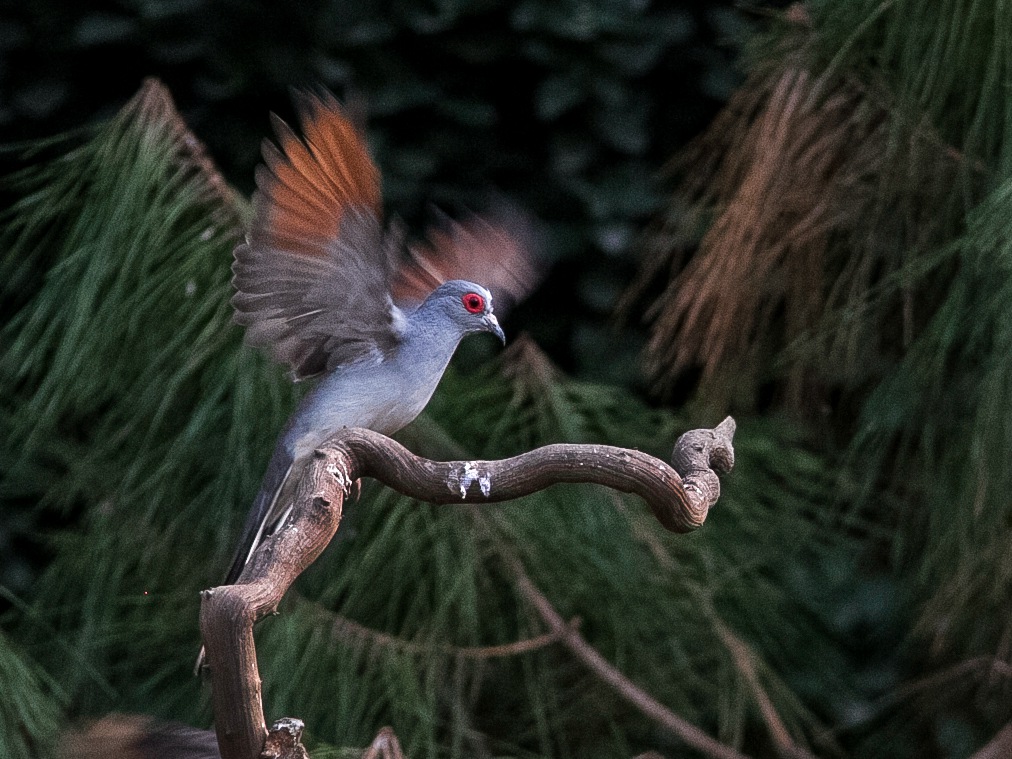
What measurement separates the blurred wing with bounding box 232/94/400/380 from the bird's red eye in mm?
52

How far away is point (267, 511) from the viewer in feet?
3.09

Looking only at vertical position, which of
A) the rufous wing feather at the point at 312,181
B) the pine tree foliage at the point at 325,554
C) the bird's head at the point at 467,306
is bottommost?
the pine tree foliage at the point at 325,554

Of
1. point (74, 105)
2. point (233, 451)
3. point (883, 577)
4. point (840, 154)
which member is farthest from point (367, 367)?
point (883, 577)

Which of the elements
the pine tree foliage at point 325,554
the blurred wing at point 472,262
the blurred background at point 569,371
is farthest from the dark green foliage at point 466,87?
the blurred wing at point 472,262

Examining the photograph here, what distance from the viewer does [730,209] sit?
4.12 ft

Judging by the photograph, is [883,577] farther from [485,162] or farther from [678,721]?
[485,162]

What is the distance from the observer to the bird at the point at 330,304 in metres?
0.81

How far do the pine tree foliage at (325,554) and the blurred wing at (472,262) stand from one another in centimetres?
14

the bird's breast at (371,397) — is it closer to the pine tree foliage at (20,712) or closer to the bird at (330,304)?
the bird at (330,304)

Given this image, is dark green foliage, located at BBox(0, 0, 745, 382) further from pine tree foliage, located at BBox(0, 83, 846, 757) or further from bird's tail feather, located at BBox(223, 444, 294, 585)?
bird's tail feather, located at BBox(223, 444, 294, 585)

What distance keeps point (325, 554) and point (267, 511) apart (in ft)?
0.79

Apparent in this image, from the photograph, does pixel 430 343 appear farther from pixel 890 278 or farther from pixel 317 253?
pixel 890 278

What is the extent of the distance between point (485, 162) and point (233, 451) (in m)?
0.57

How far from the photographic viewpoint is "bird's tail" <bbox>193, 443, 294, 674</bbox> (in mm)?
925
